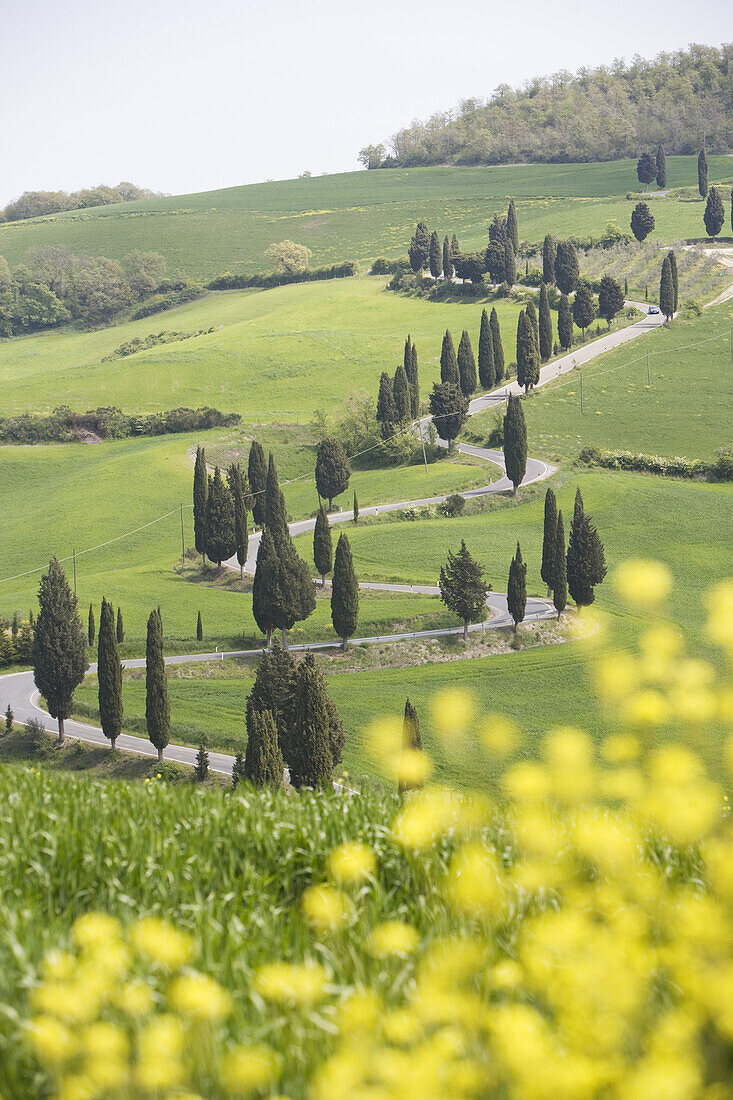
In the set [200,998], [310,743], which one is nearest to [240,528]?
[310,743]

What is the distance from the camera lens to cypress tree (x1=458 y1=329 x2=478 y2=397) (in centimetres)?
12151

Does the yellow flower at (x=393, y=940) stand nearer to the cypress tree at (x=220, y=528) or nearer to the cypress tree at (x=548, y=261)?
the cypress tree at (x=220, y=528)

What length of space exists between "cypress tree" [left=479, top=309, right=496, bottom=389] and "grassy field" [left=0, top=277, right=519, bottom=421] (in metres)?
7.87

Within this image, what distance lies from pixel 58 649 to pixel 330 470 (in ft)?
147

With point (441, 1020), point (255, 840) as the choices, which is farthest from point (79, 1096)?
point (255, 840)

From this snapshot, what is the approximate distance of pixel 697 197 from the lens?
196875mm

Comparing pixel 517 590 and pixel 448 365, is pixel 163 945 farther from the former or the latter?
pixel 448 365

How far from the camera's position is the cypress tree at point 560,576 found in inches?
2616

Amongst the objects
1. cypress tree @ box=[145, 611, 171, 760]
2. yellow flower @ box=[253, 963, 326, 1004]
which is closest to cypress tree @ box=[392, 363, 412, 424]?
cypress tree @ box=[145, 611, 171, 760]

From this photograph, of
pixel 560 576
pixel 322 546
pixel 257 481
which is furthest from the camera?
pixel 257 481

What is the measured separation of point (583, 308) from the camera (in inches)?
5271

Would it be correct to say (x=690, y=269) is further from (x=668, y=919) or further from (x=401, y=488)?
(x=668, y=919)

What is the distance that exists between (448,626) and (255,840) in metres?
56.3

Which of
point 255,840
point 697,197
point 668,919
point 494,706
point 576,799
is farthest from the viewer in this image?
point 697,197
